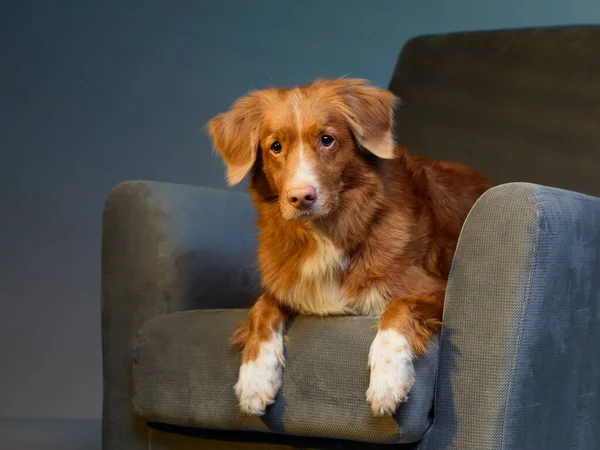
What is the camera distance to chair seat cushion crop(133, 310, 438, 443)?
193cm

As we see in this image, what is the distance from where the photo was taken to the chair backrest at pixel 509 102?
297 cm

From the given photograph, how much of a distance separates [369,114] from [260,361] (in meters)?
0.68

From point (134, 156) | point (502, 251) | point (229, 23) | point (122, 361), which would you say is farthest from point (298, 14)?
point (502, 251)

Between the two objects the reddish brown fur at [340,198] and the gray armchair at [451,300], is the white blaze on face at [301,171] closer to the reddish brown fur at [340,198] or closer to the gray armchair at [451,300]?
the reddish brown fur at [340,198]

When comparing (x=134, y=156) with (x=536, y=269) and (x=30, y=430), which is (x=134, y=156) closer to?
(x=30, y=430)

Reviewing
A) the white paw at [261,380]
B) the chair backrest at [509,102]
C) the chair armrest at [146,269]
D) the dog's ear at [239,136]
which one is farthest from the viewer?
the chair backrest at [509,102]

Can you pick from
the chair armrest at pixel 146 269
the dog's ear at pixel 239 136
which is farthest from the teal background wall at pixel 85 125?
the dog's ear at pixel 239 136

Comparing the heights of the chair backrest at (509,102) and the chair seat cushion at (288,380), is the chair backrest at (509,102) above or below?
above

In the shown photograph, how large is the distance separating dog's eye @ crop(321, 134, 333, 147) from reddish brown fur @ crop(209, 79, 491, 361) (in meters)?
0.01

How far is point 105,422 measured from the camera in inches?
104

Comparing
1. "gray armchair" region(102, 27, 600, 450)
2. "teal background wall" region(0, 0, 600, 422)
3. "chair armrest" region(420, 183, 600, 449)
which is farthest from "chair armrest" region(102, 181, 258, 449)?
"teal background wall" region(0, 0, 600, 422)

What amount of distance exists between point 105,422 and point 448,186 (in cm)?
119

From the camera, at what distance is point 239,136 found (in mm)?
2348

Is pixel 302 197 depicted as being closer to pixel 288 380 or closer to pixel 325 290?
pixel 325 290
